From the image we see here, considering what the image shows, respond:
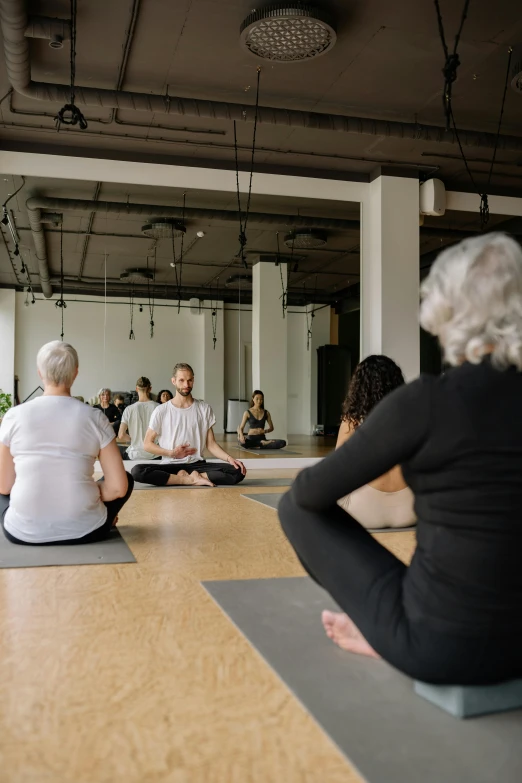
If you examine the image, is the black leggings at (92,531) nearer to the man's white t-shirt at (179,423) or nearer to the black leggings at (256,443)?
the man's white t-shirt at (179,423)

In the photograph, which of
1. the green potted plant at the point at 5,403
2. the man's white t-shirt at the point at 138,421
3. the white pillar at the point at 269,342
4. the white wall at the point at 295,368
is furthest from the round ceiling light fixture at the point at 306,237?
the green potted plant at the point at 5,403

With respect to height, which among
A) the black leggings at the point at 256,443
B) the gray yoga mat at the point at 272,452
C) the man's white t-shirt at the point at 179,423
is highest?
the man's white t-shirt at the point at 179,423

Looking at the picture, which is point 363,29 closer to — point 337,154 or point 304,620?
point 337,154

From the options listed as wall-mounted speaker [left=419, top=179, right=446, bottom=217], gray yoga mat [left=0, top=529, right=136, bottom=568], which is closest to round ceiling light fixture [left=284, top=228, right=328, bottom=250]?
wall-mounted speaker [left=419, top=179, right=446, bottom=217]

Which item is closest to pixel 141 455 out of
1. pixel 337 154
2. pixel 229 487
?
pixel 229 487

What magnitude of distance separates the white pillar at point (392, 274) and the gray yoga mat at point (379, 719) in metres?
6.47

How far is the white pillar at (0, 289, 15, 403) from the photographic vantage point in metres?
14.4

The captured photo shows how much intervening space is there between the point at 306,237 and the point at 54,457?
8.53m

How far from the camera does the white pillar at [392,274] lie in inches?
332

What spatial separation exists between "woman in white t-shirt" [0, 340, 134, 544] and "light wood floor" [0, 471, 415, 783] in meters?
0.37

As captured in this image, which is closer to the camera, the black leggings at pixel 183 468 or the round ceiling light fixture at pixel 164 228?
the black leggings at pixel 183 468

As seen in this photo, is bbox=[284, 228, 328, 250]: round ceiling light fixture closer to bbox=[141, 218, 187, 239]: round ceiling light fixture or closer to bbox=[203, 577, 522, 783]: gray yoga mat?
bbox=[141, 218, 187, 239]: round ceiling light fixture

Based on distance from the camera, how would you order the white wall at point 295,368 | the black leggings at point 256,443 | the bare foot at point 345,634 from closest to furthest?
1. the bare foot at point 345,634
2. the black leggings at point 256,443
3. the white wall at point 295,368

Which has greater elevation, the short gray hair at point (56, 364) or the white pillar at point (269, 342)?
the white pillar at point (269, 342)
